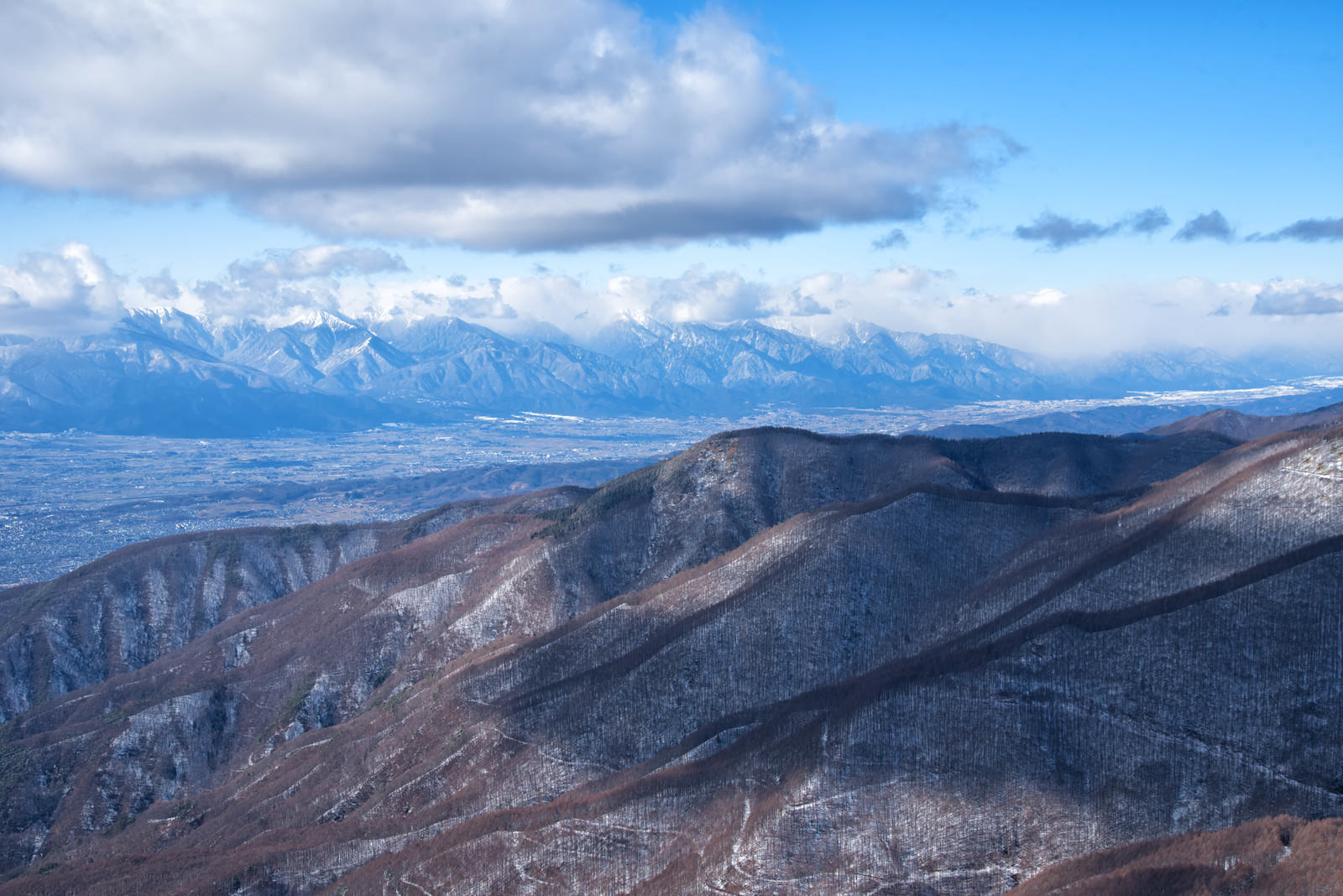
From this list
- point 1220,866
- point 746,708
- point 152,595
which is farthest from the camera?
point 152,595

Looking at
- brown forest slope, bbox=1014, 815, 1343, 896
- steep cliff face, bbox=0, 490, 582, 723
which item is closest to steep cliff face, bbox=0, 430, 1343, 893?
brown forest slope, bbox=1014, 815, 1343, 896

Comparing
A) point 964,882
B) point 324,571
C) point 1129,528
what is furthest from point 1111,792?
point 324,571

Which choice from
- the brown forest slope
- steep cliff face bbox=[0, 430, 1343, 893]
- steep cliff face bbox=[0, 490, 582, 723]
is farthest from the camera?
steep cliff face bbox=[0, 490, 582, 723]

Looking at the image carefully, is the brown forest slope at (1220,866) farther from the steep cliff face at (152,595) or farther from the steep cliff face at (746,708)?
the steep cliff face at (152,595)

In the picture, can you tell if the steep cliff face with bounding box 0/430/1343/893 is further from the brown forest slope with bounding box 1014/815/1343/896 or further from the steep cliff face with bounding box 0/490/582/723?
the steep cliff face with bounding box 0/490/582/723

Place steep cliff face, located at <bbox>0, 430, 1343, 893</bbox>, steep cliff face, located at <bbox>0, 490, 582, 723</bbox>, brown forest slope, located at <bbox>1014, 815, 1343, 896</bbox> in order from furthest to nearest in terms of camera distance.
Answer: steep cliff face, located at <bbox>0, 490, 582, 723</bbox>
steep cliff face, located at <bbox>0, 430, 1343, 893</bbox>
brown forest slope, located at <bbox>1014, 815, 1343, 896</bbox>

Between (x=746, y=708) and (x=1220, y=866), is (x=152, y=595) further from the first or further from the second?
(x=1220, y=866)

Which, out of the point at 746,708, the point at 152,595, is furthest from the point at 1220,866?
the point at 152,595

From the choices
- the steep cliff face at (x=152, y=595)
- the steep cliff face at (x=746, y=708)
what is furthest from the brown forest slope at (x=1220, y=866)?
the steep cliff face at (x=152, y=595)
